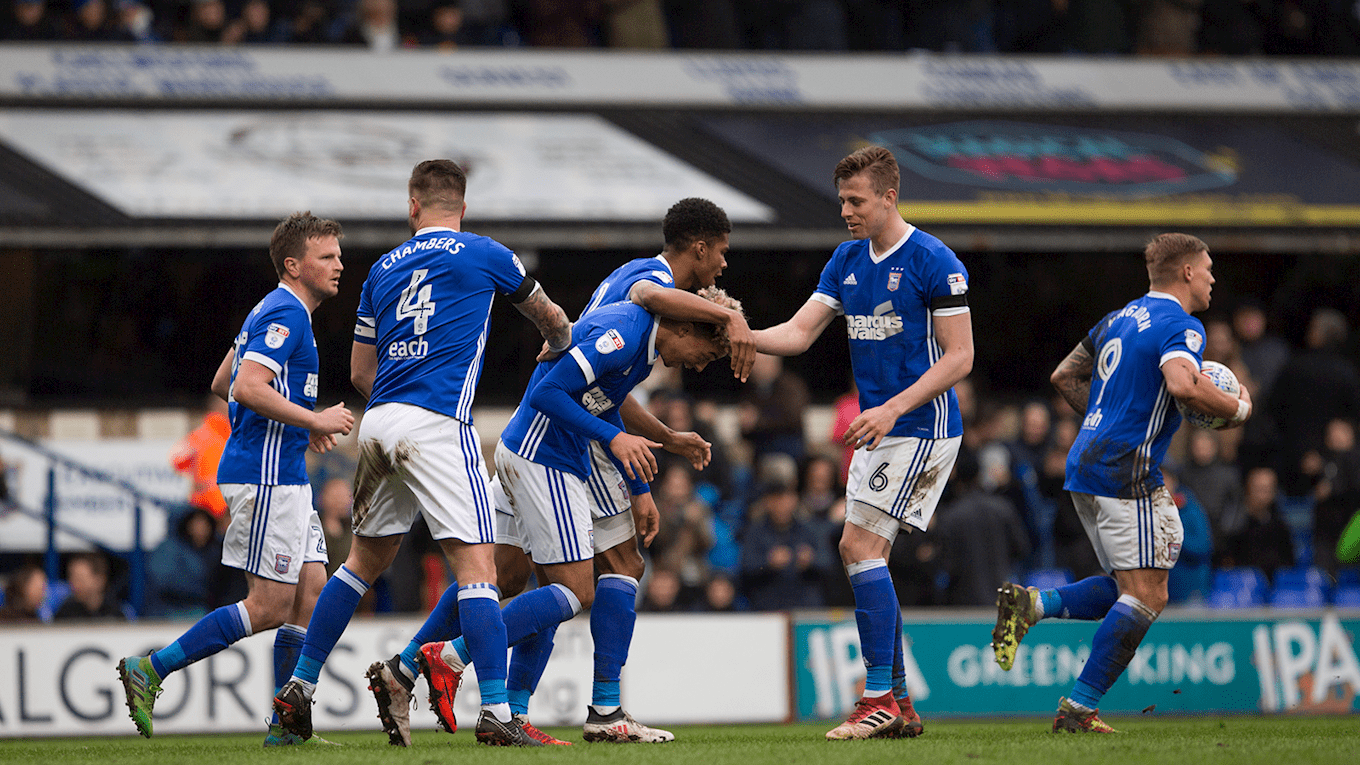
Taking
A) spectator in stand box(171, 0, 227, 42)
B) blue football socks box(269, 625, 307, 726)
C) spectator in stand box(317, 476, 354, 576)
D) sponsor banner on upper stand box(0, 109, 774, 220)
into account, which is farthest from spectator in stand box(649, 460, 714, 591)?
spectator in stand box(171, 0, 227, 42)

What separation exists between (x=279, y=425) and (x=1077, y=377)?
3.67 m

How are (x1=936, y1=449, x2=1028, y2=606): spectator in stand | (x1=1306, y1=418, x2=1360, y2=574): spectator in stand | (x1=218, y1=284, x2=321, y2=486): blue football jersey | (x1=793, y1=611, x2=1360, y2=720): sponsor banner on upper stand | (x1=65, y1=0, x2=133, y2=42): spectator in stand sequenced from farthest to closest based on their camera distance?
(x1=65, y1=0, x2=133, y2=42): spectator in stand < (x1=1306, y1=418, x2=1360, y2=574): spectator in stand < (x1=936, y1=449, x2=1028, y2=606): spectator in stand < (x1=793, y1=611, x2=1360, y2=720): sponsor banner on upper stand < (x1=218, y1=284, x2=321, y2=486): blue football jersey

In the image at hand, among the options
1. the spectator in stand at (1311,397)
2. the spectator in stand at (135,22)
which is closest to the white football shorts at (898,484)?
the spectator in stand at (1311,397)

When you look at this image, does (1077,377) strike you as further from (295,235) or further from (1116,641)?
(295,235)

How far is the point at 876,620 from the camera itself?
6375mm

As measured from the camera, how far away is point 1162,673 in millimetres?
10914

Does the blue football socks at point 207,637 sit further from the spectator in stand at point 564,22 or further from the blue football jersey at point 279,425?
the spectator in stand at point 564,22

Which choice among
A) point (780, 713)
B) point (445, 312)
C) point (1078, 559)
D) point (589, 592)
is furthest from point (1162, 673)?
point (445, 312)

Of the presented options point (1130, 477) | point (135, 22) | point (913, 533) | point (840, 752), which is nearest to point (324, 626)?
point (840, 752)

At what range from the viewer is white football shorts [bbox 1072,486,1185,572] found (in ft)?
21.6

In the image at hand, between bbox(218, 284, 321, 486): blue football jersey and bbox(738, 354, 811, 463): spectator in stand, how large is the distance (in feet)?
22.9

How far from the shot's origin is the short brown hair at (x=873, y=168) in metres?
6.49

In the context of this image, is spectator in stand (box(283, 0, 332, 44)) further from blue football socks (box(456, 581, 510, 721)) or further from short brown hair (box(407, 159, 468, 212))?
blue football socks (box(456, 581, 510, 721))

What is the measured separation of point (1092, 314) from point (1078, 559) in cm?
549
